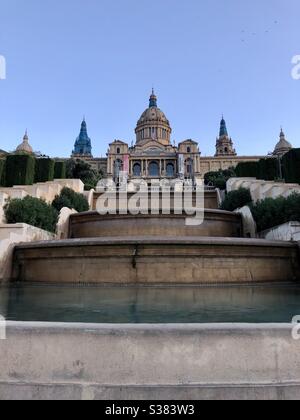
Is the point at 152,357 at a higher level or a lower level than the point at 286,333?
lower

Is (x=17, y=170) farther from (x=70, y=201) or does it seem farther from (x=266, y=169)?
(x=266, y=169)

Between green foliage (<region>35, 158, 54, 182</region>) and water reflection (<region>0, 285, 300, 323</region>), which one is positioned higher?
green foliage (<region>35, 158, 54, 182</region>)

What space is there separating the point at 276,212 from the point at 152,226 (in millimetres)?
3651

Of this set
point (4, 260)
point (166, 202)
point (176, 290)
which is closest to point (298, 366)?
point (176, 290)

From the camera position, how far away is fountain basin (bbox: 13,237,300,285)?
659 cm

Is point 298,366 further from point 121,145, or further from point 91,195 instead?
point 121,145

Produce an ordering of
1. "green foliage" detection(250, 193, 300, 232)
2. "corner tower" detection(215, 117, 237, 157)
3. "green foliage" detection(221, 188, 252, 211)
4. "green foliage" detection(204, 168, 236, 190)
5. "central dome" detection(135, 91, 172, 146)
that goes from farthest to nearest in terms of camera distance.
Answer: "corner tower" detection(215, 117, 237, 157) → "central dome" detection(135, 91, 172, 146) → "green foliage" detection(204, 168, 236, 190) → "green foliage" detection(221, 188, 252, 211) → "green foliage" detection(250, 193, 300, 232)

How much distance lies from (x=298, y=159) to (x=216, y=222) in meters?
8.22

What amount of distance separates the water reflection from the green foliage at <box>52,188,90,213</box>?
837 cm

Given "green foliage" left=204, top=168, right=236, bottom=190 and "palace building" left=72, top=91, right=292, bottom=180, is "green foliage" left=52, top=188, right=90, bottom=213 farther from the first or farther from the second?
"palace building" left=72, top=91, right=292, bottom=180

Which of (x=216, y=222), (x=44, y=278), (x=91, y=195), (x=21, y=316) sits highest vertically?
(x=91, y=195)

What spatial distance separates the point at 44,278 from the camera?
7227mm

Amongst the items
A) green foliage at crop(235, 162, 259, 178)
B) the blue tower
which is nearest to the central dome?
the blue tower
